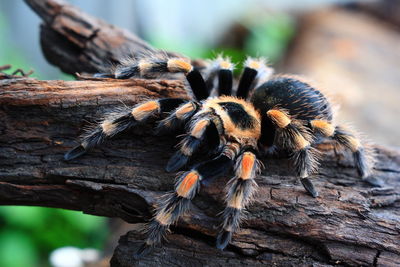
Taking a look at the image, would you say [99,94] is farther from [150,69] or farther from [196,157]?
[196,157]

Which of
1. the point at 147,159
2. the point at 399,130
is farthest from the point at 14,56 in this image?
the point at 399,130

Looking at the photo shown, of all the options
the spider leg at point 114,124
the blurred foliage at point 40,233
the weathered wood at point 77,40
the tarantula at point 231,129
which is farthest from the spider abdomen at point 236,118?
the blurred foliage at point 40,233

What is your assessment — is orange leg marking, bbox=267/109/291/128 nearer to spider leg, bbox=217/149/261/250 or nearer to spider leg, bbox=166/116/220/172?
spider leg, bbox=217/149/261/250

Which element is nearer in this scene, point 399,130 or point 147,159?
point 147,159

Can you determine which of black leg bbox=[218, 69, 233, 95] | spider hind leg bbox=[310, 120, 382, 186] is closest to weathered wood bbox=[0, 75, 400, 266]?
spider hind leg bbox=[310, 120, 382, 186]

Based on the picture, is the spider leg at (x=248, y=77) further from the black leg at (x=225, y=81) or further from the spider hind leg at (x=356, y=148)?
the spider hind leg at (x=356, y=148)

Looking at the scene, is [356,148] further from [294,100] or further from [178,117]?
[178,117]
